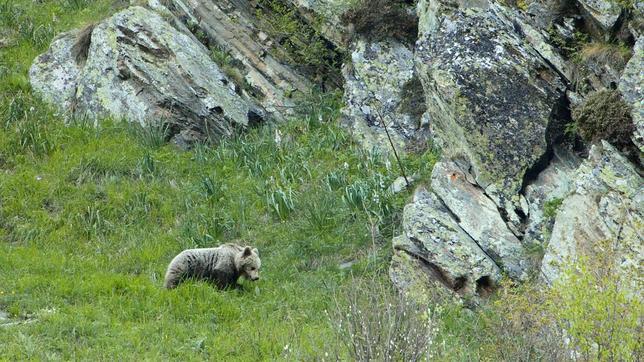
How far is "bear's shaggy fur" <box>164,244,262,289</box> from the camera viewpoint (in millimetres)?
13789

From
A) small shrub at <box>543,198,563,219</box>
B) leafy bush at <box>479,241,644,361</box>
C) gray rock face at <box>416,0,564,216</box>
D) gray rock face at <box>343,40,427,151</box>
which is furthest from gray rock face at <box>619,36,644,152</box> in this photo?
gray rock face at <box>343,40,427,151</box>

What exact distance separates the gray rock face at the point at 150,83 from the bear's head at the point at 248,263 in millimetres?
5704

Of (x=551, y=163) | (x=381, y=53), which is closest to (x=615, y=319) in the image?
(x=551, y=163)

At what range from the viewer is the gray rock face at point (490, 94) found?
1469cm

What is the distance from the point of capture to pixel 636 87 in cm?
1312

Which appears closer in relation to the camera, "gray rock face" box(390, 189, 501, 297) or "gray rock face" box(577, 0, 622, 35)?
"gray rock face" box(390, 189, 501, 297)

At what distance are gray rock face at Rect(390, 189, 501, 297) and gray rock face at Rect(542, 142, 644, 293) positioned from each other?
43.2 inches

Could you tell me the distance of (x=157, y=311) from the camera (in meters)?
13.1

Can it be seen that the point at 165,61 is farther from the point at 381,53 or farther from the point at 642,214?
the point at 642,214

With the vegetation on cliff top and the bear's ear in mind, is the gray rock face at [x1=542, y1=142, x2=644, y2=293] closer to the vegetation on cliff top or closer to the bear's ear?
the vegetation on cliff top

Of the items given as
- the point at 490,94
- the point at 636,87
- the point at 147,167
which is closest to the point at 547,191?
the point at 490,94

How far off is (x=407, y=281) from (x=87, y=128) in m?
8.06

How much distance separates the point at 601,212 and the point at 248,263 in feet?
15.0

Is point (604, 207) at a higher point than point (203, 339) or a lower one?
higher
